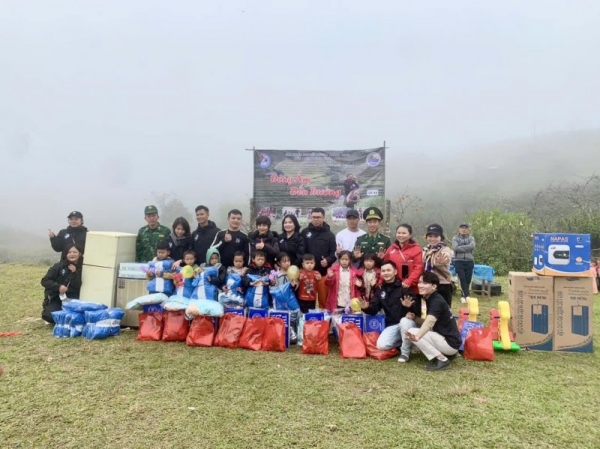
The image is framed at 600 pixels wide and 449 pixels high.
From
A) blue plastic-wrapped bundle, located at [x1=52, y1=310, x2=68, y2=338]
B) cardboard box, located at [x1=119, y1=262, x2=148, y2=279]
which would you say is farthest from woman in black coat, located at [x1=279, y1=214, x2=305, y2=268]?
blue plastic-wrapped bundle, located at [x1=52, y1=310, x2=68, y2=338]

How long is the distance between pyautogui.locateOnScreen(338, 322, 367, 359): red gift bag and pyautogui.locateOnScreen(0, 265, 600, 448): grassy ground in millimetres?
129

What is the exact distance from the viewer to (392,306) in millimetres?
4250

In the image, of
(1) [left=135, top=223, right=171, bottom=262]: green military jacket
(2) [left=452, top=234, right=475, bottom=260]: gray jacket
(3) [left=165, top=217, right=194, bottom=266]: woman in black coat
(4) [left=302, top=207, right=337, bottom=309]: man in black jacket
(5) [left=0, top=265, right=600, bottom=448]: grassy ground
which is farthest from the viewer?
(2) [left=452, top=234, right=475, bottom=260]: gray jacket

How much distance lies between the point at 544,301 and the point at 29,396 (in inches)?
193

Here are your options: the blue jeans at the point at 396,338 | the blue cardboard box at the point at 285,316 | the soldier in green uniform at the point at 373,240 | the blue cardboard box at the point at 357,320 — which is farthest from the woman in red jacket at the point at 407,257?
the blue cardboard box at the point at 285,316

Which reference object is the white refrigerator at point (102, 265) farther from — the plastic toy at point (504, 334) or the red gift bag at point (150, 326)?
the plastic toy at point (504, 334)

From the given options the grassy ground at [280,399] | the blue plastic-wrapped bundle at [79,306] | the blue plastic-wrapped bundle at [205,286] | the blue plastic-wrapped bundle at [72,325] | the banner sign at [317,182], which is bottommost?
the grassy ground at [280,399]

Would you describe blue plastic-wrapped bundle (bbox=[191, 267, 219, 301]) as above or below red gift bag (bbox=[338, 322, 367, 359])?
above


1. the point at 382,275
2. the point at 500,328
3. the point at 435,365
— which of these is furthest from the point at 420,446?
the point at 500,328

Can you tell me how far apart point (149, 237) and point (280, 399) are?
3353 mm

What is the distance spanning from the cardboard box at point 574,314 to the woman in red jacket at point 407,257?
5.02ft

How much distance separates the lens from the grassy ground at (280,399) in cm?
246

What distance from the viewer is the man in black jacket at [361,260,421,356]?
4.05m

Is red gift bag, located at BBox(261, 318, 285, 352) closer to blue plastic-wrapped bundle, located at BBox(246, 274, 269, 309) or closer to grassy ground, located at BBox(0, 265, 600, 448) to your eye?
grassy ground, located at BBox(0, 265, 600, 448)
